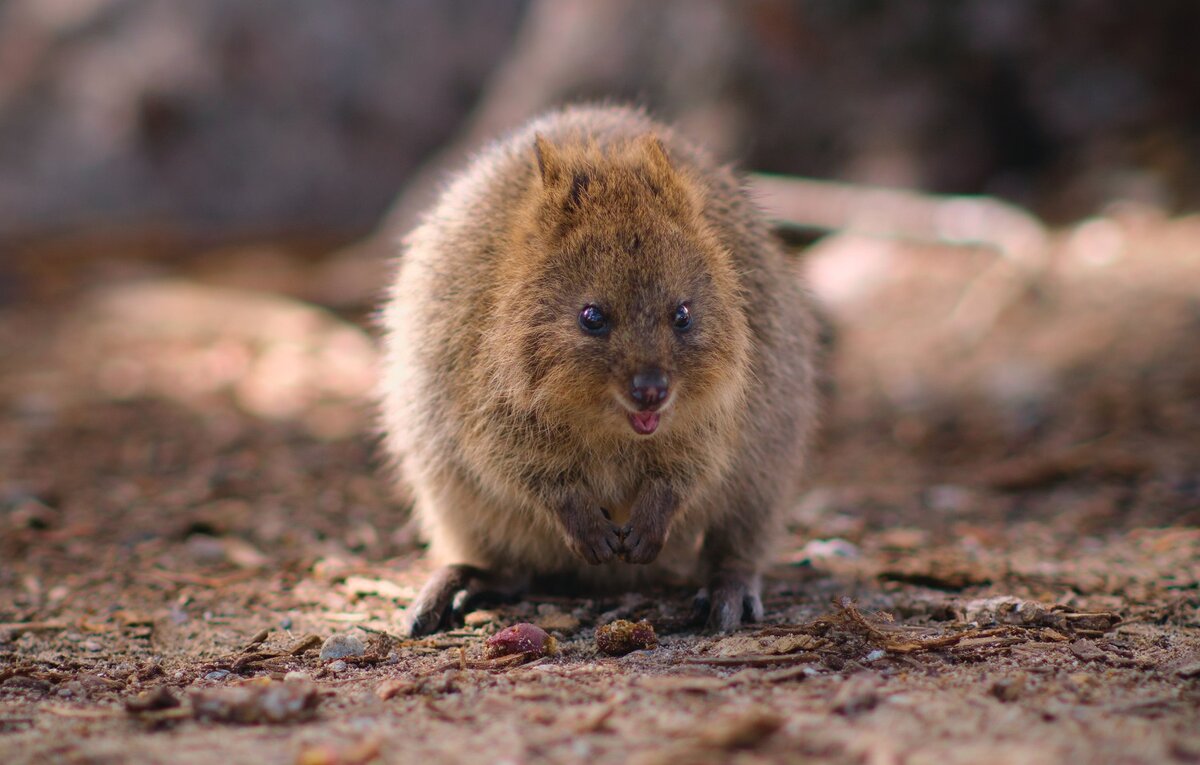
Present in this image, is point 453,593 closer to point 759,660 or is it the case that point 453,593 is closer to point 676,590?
point 676,590

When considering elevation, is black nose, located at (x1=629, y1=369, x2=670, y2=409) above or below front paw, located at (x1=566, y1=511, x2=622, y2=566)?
above

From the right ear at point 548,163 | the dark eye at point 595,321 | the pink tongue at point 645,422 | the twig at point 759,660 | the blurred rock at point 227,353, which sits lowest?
the twig at point 759,660

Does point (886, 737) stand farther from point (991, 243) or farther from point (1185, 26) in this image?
point (1185, 26)

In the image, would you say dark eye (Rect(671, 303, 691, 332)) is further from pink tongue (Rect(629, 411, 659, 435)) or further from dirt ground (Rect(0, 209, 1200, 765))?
dirt ground (Rect(0, 209, 1200, 765))

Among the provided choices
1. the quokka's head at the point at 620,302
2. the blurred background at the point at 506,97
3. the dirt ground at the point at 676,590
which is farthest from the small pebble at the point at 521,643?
the blurred background at the point at 506,97

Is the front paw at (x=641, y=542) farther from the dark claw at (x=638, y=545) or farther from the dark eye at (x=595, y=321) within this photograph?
the dark eye at (x=595, y=321)

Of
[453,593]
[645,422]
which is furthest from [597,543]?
[453,593]

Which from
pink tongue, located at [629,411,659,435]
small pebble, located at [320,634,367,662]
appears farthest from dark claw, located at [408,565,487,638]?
pink tongue, located at [629,411,659,435]
